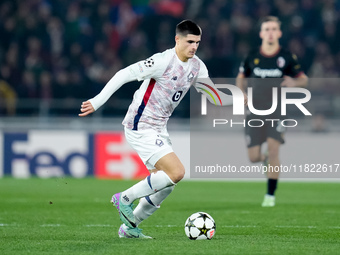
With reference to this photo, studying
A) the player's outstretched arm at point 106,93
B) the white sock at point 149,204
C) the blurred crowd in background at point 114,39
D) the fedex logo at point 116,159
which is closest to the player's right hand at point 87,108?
the player's outstretched arm at point 106,93

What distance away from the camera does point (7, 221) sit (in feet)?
28.1

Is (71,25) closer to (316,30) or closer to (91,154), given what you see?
(91,154)

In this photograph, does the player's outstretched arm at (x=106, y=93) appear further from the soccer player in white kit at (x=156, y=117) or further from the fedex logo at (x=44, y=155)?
the fedex logo at (x=44, y=155)

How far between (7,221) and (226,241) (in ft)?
9.56

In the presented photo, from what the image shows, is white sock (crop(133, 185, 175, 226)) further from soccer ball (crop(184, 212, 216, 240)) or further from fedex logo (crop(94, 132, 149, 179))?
fedex logo (crop(94, 132, 149, 179))

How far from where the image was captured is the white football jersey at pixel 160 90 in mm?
7074

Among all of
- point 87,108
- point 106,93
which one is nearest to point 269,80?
point 106,93

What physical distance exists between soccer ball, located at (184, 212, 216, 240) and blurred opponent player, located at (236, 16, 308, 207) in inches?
141

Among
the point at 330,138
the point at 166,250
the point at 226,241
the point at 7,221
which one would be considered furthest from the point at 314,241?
the point at 330,138

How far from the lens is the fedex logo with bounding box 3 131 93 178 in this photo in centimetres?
1569

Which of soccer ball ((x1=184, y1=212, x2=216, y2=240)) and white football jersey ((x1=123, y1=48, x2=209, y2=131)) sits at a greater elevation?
white football jersey ((x1=123, y1=48, x2=209, y2=131))

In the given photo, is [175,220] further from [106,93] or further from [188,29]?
[188,29]

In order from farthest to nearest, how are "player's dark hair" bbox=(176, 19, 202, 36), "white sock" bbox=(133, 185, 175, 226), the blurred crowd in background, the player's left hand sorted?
the blurred crowd in background < the player's left hand < "white sock" bbox=(133, 185, 175, 226) < "player's dark hair" bbox=(176, 19, 202, 36)

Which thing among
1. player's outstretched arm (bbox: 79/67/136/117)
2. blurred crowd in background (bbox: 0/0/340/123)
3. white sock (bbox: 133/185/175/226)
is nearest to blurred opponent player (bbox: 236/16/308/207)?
white sock (bbox: 133/185/175/226)
